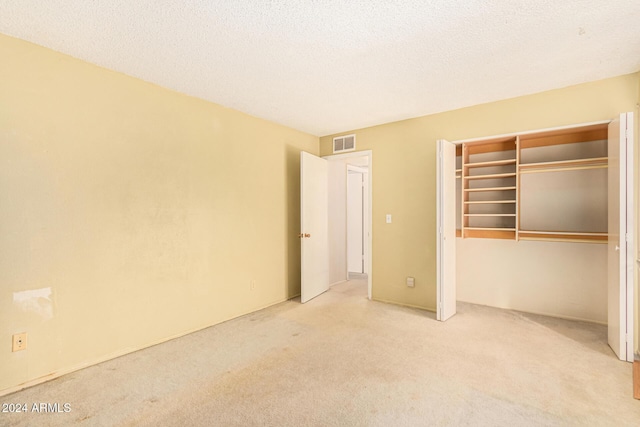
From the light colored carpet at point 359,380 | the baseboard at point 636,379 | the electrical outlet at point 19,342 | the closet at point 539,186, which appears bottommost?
the light colored carpet at point 359,380

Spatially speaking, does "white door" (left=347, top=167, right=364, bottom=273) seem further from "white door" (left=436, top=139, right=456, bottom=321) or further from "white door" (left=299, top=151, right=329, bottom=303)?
"white door" (left=436, top=139, right=456, bottom=321)

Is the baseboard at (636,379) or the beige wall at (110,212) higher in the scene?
the beige wall at (110,212)

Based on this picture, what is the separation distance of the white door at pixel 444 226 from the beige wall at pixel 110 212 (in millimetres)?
2239

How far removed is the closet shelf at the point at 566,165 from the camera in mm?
3000

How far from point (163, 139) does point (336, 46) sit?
1.86m

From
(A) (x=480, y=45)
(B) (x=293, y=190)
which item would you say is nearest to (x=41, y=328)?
(B) (x=293, y=190)

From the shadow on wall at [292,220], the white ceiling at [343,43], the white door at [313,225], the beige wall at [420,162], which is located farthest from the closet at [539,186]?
the shadow on wall at [292,220]

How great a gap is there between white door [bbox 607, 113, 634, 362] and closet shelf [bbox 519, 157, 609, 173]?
50 cm

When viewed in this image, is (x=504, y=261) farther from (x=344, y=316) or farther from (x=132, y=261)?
(x=132, y=261)

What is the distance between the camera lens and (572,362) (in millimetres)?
2414

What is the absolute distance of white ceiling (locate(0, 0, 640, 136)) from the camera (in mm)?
1804

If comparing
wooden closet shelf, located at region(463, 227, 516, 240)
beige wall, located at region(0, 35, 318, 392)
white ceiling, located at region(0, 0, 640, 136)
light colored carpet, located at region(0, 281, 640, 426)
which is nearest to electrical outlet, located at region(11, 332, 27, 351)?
beige wall, located at region(0, 35, 318, 392)

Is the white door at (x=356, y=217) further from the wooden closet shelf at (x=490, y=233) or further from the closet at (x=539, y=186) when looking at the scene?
the wooden closet shelf at (x=490, y=233)

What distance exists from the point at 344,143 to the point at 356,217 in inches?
77.0
